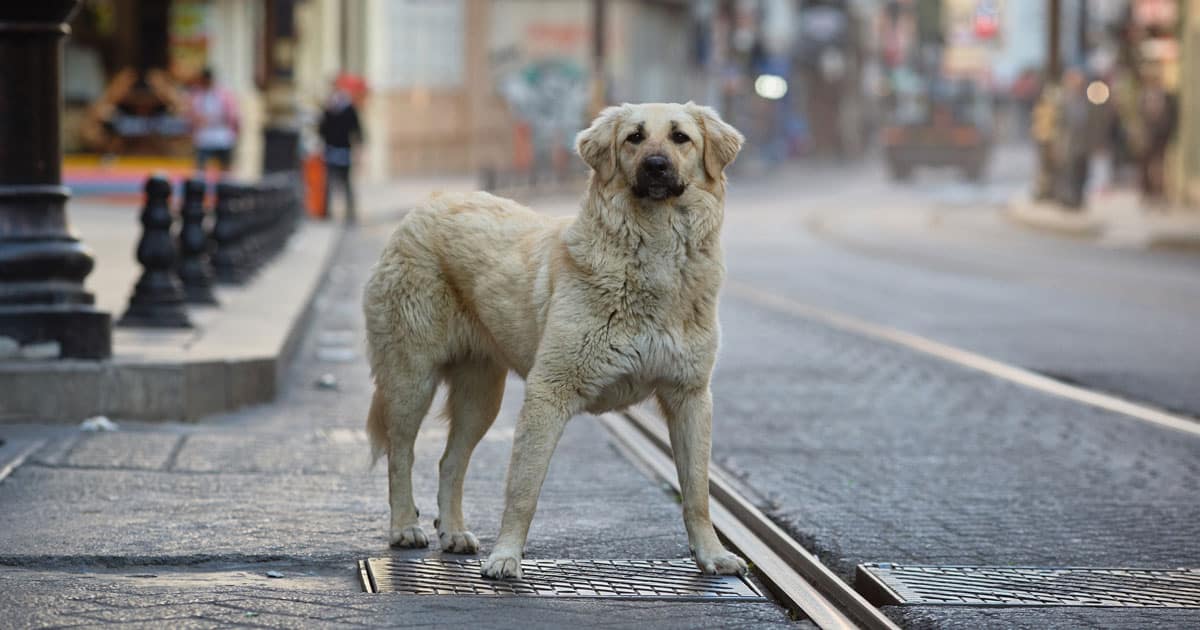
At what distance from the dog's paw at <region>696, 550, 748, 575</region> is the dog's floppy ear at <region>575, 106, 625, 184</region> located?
1114 mm

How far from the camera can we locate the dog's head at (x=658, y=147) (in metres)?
5.91

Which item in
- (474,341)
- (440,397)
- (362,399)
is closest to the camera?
(474,341)

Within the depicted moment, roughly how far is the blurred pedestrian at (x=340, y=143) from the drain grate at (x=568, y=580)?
2262 cm

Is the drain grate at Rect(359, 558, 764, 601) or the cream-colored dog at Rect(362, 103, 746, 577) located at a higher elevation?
the cream-colored dog at Rect(362, 103, 746, 577)

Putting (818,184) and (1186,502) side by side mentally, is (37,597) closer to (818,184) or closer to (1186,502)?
(1186,502)

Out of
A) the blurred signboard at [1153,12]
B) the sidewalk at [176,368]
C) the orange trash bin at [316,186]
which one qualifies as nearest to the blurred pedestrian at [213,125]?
the orange trash bin at [316,186]

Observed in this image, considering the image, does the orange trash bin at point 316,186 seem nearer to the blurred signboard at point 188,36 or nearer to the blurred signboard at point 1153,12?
the blurred signboard at point 188,36

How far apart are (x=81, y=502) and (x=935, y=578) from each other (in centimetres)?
282

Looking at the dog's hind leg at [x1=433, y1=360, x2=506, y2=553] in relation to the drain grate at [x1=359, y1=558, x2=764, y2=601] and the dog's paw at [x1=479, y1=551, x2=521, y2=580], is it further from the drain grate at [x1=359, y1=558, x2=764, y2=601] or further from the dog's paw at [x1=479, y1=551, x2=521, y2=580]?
the dog's paw at [x1=479, y1=551, x2=521, y2=580]

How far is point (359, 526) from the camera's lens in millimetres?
6836

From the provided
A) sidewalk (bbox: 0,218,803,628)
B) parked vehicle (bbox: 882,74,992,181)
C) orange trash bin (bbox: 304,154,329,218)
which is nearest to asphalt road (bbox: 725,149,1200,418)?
sidewalk (bbox: 0,218,803,628)

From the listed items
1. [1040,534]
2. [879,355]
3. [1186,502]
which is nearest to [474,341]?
[1040,534]

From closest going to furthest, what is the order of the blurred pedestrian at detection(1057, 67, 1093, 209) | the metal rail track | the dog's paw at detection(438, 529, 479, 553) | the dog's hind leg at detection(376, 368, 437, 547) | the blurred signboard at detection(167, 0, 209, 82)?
the metal rail track → the dog's paw at detection(438, 529, 479, 553) → the dog's hind leg at detection(376, 368, 437, 547) → the blurred pedestrian at detection(1057, 67, 1093, 209) → the blurred signboard at detection(167, 0, 209, 82)

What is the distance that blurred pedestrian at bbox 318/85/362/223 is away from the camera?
94.5 feet
